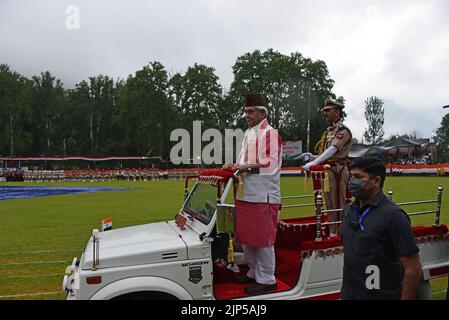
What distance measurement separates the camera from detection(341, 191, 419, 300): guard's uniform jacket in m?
2.63

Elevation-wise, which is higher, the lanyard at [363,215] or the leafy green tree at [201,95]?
the leafy green tree at [201,95]

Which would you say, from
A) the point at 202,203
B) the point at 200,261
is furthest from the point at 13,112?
the point at 200,261

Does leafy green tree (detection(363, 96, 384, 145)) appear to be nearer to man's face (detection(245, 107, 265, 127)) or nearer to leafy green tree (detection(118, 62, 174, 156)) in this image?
leafy green tree (detection(118, 62, 174, 156))

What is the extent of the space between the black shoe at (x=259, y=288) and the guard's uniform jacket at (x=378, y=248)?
49.5 inches

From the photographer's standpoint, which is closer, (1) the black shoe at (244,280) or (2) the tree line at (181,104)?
(1) the black shoe at (244,280)

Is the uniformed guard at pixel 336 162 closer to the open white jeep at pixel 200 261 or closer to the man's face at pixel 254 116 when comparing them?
the open white jeep at pixel 200 261

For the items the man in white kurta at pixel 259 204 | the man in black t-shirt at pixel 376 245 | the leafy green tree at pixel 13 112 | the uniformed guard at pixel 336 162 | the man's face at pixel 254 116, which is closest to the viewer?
the man in black t-shirt at pixel 376 245

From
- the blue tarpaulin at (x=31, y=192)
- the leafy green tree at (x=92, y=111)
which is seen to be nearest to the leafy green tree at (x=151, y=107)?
the leafy green tree at (x=92, y=111)

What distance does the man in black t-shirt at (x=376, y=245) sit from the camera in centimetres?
259

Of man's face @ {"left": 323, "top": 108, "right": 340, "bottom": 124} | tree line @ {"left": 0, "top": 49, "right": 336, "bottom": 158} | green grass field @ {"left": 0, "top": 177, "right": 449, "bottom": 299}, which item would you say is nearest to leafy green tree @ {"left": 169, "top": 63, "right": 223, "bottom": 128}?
tree line @ {"left": 0, "top": 49, "right": 336, "bottom": 158}

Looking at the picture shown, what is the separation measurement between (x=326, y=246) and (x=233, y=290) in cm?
103

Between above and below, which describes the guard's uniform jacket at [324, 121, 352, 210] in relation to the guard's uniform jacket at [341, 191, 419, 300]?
above

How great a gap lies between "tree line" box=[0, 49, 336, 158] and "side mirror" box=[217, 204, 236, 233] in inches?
1960

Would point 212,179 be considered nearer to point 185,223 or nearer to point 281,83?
point 185,223
